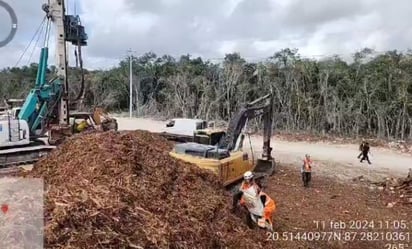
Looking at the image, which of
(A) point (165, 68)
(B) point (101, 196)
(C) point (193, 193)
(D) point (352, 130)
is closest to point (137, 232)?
(B) point (101, 196)

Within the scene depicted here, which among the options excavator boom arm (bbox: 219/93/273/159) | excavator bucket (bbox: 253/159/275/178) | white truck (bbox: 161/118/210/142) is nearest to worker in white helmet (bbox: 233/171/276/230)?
excavator boom arm (bbox: 219/93/273/159)

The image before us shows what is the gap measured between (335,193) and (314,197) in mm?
815

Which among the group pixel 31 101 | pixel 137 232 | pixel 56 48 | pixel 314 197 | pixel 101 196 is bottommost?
pixel 314 197

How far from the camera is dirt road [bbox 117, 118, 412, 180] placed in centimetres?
1338

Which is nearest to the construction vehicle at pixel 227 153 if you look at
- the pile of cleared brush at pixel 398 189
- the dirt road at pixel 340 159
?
the dirt road at pixel 340 159

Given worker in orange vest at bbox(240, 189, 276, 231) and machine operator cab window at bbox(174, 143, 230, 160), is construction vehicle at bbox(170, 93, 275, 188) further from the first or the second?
worker in orange vest at bbox(240, 189, 276, 231)

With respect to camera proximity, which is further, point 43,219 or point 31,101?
point 31,101

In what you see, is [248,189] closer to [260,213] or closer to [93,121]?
[260,213]

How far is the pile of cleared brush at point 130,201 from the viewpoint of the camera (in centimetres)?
430

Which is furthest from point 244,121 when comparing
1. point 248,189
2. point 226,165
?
point 248,189

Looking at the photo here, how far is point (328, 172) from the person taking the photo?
1323 centimetres

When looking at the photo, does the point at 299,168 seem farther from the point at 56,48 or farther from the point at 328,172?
the point at 56,48

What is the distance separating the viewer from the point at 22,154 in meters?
11.1

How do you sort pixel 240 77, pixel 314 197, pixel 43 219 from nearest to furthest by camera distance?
1. pixel 43 219
2. pixel 314 197
3. pixel 240 77
